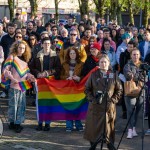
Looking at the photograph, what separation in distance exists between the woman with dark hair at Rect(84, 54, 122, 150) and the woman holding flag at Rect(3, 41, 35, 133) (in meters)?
2.06

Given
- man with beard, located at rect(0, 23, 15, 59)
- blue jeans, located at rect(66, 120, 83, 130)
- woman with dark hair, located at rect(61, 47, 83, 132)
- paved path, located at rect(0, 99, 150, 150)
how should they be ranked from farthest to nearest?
man with beard, located at rect(0, 23, 15, 59), blue jeans, located at rect(66, 120, 83, 130), woman with dark hair, located at rect(61, 47, 83, 132), paved path, located at rect(0, 99, 150, 150)

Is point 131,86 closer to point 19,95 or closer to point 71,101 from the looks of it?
point 71,101

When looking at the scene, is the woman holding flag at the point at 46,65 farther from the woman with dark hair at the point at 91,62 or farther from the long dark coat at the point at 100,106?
the long dark coat at the point at 100,106

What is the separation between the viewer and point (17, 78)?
9906mm

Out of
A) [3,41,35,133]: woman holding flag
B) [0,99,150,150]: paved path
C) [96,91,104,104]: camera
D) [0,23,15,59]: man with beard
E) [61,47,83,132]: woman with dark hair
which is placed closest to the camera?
[96,91,104,104]: camera

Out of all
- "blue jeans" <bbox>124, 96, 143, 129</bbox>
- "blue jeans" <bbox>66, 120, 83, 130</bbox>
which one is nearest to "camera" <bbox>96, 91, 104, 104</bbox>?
"blue jeans" <bbox>124, 96, 143, 129</bbox>

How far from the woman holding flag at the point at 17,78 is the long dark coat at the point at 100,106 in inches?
81.3

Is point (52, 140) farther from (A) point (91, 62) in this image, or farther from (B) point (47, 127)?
(A) point (91, 62)

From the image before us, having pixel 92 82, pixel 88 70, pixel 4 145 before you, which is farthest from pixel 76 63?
pixel 4 145

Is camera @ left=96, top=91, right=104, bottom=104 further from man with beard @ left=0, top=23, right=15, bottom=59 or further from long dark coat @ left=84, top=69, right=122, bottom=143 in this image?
man with beard @ left=0, top=23, right=15, bottom=59

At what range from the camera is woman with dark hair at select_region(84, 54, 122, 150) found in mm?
8266

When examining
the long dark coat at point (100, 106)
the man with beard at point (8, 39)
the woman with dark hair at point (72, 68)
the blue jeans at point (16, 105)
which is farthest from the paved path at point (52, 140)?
the man with beard at point (8, 39)

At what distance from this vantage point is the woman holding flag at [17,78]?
985 cm

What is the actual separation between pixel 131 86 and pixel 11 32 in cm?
537
